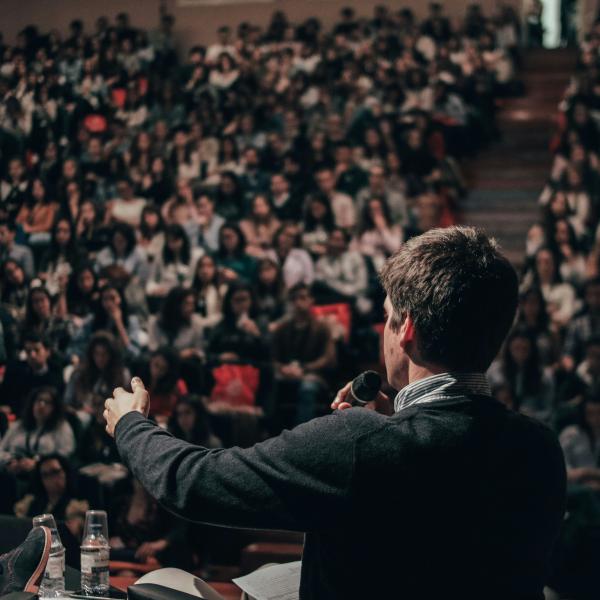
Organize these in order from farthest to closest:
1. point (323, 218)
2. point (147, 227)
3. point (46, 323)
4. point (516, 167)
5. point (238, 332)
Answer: point (516, 167), point (147, 227), point (323, 218), point (46, 323), point (238, 332)

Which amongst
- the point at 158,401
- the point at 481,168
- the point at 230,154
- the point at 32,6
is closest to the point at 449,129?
the point at 481,168

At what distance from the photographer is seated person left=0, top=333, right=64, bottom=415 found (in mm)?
4824

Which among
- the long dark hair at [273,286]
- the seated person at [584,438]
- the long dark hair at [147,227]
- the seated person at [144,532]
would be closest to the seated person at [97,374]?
the seated person at [144,532]

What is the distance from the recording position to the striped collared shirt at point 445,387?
123 centimetres

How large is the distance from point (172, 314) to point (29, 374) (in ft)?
3.00

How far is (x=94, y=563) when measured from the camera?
188 cm

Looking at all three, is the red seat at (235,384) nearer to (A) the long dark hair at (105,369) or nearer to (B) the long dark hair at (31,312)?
(A) the long dark hair at (105,369)

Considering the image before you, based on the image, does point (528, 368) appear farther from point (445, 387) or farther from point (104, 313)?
point (445, 387)

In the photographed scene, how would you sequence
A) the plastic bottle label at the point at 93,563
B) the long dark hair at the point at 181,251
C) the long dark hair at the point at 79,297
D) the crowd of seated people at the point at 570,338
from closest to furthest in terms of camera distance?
the plastic bottle label at the point at 93,563 → the crowd of seated people at the point at 570,338 → the long dark hair at the point at 79,297 → the long dark hair at the point at 181,251

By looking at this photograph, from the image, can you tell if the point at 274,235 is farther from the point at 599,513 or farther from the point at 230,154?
the point at 599,513

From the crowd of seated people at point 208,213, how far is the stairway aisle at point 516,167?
0.20 m

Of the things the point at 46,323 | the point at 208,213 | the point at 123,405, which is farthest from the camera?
the point at 208,213

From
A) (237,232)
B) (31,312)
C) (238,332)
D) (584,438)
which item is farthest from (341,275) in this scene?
(584,438)

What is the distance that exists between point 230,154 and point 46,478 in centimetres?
409
